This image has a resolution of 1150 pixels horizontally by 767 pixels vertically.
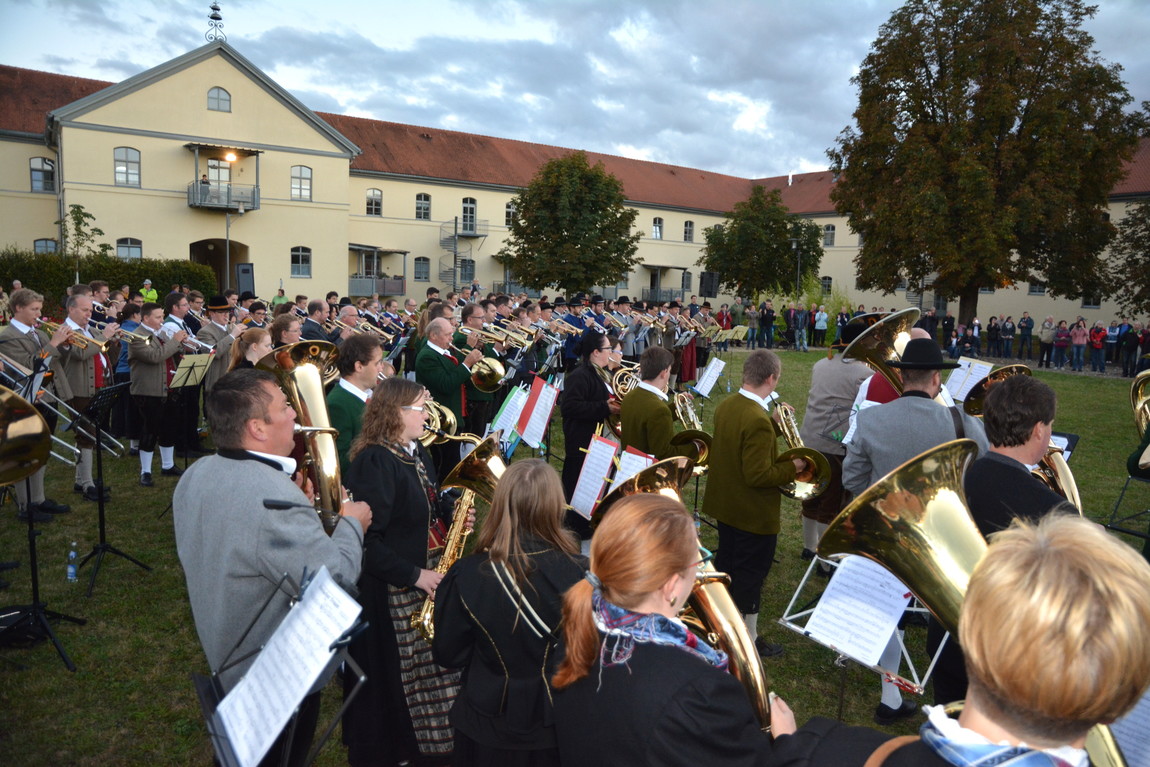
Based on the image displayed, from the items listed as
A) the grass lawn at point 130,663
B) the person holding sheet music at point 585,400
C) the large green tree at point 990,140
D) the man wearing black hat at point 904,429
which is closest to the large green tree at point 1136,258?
the large green tree at point 990,140

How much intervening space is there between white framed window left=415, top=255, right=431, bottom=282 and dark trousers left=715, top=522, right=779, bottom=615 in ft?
137

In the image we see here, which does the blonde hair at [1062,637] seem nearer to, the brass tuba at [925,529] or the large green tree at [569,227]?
the brass tuba at [925,529]

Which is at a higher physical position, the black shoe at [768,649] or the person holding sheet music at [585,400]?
the person holding sheet music at [585,400]

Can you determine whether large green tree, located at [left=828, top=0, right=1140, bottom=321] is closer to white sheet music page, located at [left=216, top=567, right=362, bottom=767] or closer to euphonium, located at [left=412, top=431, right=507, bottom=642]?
euphonium, located at [left=412, top=431, right=507, bottom=642]

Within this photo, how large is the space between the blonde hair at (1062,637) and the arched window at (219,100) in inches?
1536

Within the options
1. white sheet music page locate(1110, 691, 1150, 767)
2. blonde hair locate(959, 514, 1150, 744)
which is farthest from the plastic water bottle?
white sheet music page locate(1110, 691, 1150, 767)

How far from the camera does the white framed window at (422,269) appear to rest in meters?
44.5

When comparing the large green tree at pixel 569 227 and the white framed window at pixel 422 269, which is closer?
the large green tree at pixel 569 227

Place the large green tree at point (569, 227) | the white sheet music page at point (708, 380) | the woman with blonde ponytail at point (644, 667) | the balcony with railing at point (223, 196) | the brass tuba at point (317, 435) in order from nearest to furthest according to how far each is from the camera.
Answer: the woman with blonde ponytail at point (644, 667), the brass tuba at point (317, 435), the white sheet music page at point (708, 380), the balcony with railing at point (223, 196), the large green tree at point (569, 227)

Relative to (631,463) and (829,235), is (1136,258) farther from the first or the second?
(631,463)

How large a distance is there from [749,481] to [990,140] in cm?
2916

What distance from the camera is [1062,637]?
124 centimetres

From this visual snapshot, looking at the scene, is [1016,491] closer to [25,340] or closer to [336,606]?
[336,606]

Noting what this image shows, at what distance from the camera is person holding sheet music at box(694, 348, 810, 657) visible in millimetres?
4512
